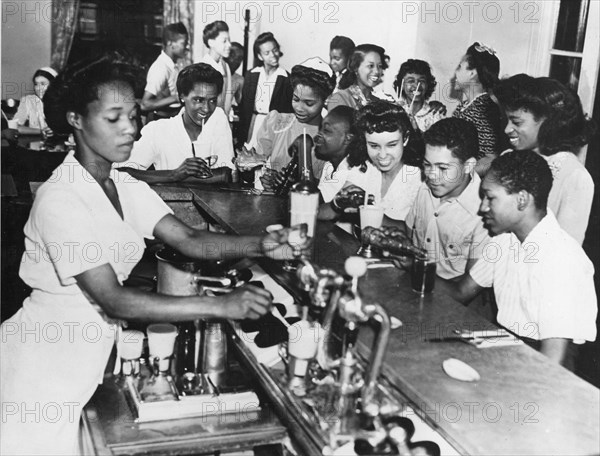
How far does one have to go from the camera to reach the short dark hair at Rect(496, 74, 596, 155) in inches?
120

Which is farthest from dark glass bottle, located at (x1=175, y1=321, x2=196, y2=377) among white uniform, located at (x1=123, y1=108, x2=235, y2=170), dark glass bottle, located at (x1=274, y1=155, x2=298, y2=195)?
white uniform, located at (x1=123, y1=108, x2=235, y2=170)

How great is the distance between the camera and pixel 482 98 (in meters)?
4.00

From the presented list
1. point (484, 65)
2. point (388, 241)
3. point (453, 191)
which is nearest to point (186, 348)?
point (388, 241)

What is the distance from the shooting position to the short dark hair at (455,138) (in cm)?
283

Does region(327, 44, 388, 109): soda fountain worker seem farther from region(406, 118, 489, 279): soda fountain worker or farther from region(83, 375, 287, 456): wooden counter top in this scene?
region(83, 375, 287, 456): wooden counter top

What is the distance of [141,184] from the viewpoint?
220cm

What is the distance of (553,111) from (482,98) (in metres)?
0.93

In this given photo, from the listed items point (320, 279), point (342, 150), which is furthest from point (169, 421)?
point (342, 150)

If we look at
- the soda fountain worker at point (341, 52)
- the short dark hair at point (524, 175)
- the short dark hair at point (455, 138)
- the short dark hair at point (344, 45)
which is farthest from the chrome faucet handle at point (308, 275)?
the short dark hair at point (344, 45)

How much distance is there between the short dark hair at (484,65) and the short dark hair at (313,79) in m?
0.88

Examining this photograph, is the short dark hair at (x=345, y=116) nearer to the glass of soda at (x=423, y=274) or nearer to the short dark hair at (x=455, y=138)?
the short dark hair at (x=455, y=138)

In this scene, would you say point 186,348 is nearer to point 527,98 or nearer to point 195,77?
point 527,98

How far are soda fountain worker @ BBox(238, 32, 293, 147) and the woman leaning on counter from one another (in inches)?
177

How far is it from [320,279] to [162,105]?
18.4ft
